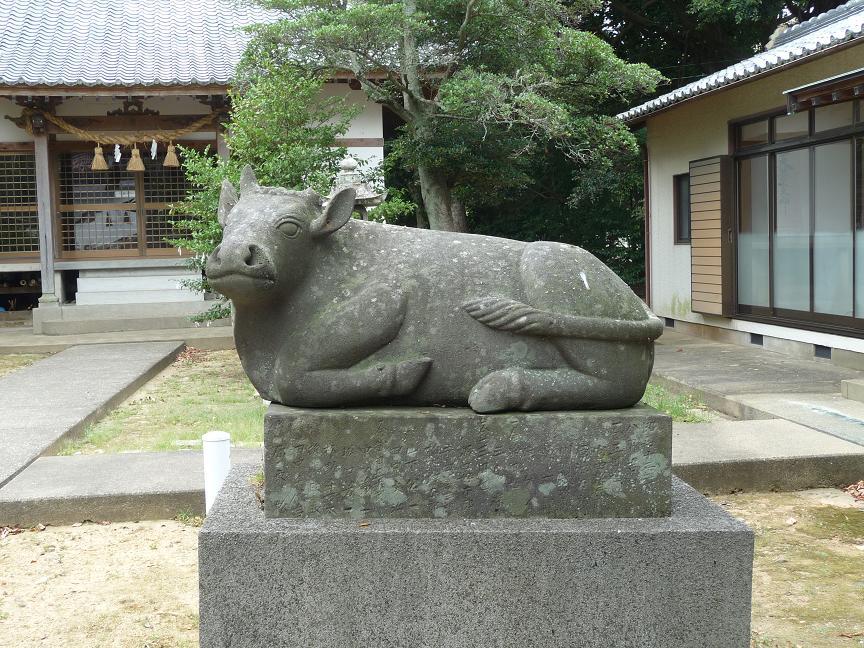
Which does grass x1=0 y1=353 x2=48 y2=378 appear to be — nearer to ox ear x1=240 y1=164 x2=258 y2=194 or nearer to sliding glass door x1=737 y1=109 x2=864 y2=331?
ox ear x1=240 y1=164 x2=258 y2=194

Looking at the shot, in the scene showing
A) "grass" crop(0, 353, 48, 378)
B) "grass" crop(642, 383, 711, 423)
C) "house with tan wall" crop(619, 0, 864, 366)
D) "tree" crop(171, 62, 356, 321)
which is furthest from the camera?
"grass" crop(0, 353, 48, 378)

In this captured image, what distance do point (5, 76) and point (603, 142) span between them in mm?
8682

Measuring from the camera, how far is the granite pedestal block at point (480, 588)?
2.58 meters

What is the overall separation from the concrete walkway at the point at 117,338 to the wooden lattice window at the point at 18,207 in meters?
1.83

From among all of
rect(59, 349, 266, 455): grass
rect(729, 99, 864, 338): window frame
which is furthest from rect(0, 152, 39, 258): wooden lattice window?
rect(729, 99, 864, 338): window frame

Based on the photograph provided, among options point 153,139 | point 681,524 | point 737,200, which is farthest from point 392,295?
point 153,139

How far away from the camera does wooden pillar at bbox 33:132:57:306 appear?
1349 centimetres

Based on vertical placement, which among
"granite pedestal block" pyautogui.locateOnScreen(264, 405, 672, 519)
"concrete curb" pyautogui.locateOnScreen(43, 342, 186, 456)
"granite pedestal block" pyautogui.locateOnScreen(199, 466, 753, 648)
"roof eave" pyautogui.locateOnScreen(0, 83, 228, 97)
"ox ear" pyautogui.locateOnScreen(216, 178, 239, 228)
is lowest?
"concrete curb" pyautogui.locateOnScreen(43, 342, 186, 456)

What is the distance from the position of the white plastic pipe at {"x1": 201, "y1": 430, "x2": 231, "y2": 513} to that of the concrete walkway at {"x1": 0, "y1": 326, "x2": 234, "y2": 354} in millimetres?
7684

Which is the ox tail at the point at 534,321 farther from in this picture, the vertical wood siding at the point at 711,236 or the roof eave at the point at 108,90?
the roof eave at the point at 108,90

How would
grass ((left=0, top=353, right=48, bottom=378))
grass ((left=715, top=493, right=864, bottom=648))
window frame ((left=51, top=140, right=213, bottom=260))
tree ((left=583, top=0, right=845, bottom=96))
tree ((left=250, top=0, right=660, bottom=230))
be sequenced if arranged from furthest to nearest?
tree ((left=583, top=0, right=845, bottom=96))
window frame ((left=51, top=140, right=213, bottom=260))
grass ((left=0, top=353, right=48, bottom=378))
tree ((left=250, top=0, right=660, bottom=230))
grass ((left=715, top=493, right=864, bottom=648))

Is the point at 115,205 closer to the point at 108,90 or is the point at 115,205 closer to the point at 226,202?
the point at 108,90

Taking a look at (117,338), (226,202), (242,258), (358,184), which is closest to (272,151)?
(358,184)

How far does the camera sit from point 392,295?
107 inches
